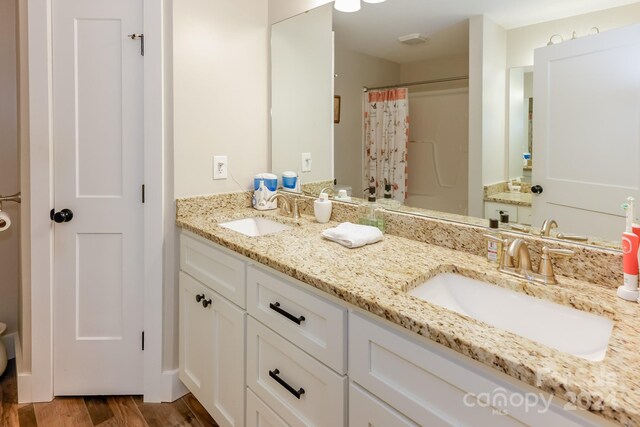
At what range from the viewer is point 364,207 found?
5.53 ft

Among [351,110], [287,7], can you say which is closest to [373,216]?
[351,110]

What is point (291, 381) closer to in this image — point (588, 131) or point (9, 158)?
point (588, 131)

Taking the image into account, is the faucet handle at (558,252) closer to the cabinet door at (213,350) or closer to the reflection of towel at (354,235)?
the reflection of towel at (354,235)

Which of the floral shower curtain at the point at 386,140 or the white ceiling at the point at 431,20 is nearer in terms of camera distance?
the white ceiling at the point at 431,20

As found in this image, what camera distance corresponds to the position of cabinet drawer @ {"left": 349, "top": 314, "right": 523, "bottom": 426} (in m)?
0.72

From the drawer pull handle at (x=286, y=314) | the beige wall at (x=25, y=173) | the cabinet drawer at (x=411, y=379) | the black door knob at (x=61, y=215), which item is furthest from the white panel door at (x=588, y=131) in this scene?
the beige wall at (x=25, y=173)

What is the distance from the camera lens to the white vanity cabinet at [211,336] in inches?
55.2

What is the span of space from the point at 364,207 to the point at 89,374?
1.57 meters

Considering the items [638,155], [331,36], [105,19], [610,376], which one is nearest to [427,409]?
[610,376]

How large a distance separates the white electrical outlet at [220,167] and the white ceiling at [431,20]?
823mm

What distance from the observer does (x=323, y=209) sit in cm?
178

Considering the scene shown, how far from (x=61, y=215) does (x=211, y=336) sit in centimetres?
89

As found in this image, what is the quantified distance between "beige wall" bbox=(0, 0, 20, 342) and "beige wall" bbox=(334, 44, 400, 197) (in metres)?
1.75

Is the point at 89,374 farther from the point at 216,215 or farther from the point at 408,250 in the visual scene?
the point at 408,250
